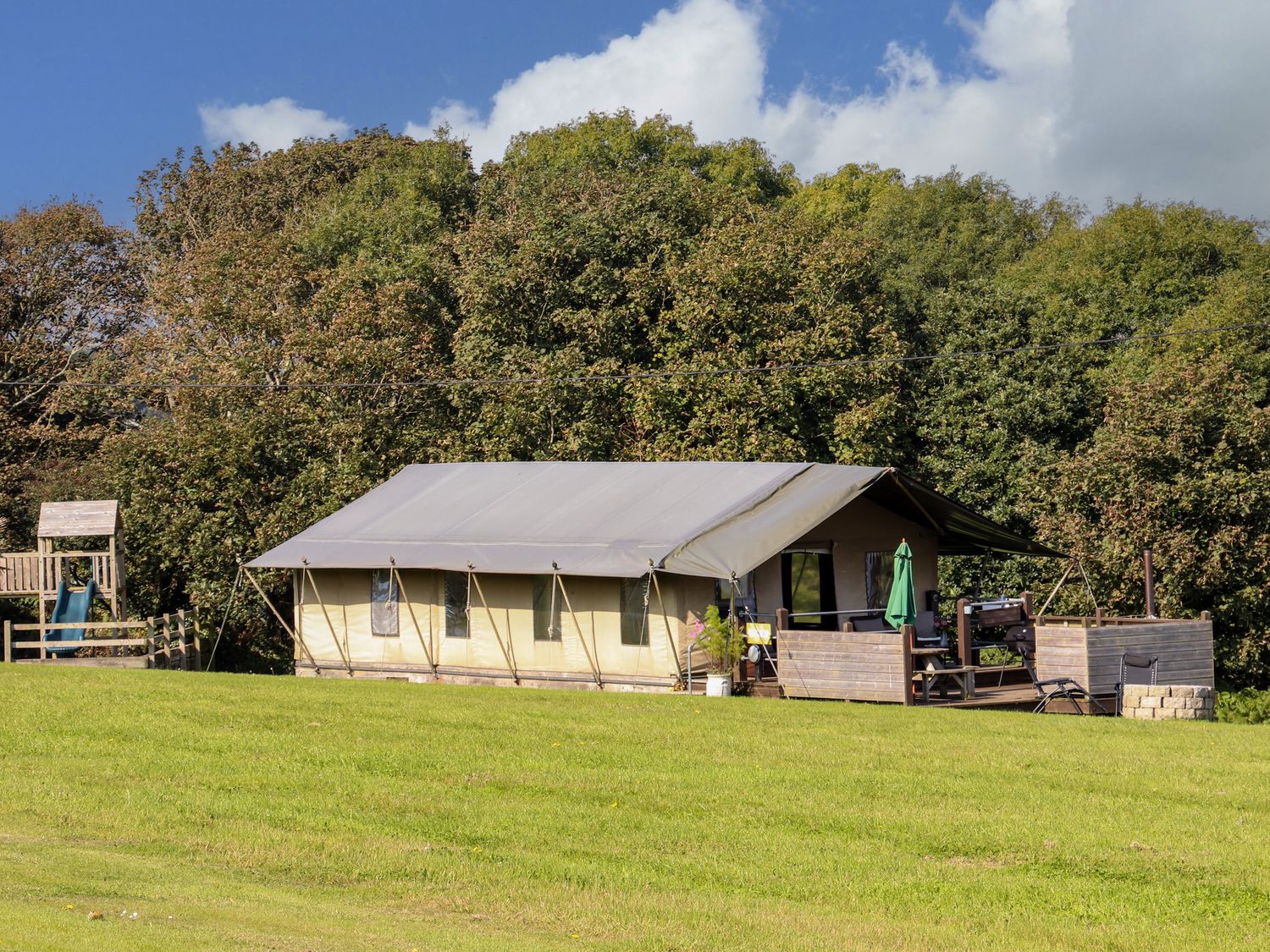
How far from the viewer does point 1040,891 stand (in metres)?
9.12

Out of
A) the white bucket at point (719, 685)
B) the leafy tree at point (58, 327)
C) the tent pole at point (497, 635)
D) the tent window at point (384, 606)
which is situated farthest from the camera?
the leafy tree at point (58, 327)

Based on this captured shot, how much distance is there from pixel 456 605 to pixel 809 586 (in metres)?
6.12

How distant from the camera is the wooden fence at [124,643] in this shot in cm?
2625

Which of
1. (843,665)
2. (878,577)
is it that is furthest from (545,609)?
(843,665)

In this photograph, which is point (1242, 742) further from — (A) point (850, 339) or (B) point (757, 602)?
(A) point (850, 339)

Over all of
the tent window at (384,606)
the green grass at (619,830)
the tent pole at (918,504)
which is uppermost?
the tent pole at (918,504)

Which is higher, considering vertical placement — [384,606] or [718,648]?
[384,606]

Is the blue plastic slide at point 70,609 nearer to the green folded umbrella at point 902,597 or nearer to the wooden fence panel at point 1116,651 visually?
the green folded umbrella at point 902,597

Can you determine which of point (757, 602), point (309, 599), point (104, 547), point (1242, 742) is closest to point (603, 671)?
point (757, 602)

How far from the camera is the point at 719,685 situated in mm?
20844

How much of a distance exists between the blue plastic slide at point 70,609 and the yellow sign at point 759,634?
14.7 metres

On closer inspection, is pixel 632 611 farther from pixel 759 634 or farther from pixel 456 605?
pixel 456 605

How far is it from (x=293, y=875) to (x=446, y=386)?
1050 inches

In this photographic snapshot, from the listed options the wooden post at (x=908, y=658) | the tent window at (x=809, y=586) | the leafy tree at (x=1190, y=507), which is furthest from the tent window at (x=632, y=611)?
the leafy tree at (x=1190, y=507)
